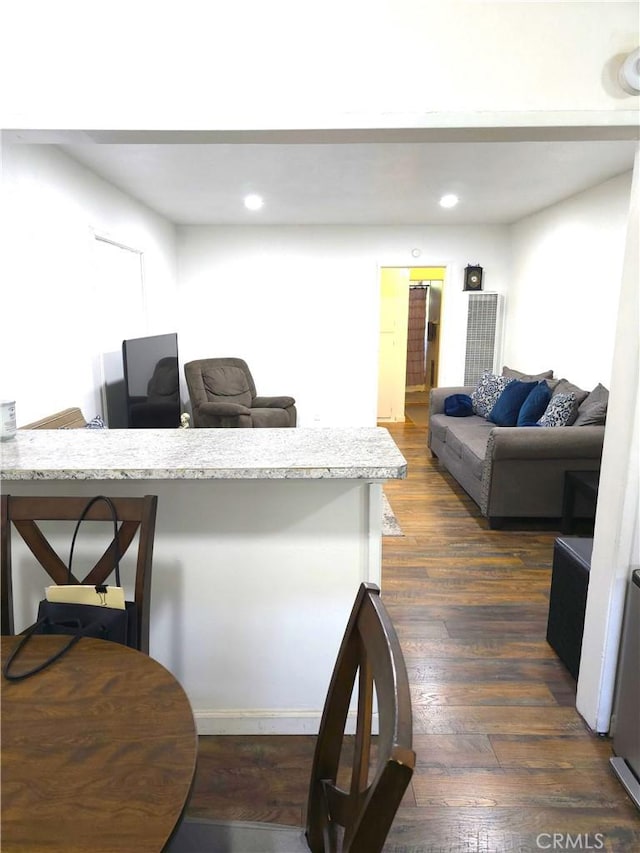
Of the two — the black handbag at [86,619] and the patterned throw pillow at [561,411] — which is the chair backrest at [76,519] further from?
the patterned throw pillow at [561,411]

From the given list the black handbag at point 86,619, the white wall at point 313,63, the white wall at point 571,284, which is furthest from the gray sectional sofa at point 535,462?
the black handbag at point 86,619

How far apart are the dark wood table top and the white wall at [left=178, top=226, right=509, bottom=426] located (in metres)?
5.44

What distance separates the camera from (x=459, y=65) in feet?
4.95

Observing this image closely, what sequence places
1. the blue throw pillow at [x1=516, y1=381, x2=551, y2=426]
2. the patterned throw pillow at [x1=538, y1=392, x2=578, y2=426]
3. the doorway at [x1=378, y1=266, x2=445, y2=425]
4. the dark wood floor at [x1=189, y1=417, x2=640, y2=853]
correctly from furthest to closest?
the doorway at [x1=378, y1=266, x2=445, y2=425] → the blue throw pillow at [x1=516, y1=381, x2=551, y2=426] → the patterned throw pillow at [x1=538, y1=392, x2=578, y2=426] → the dark wood floor at [x1=189, y1=417, x2=640, y2=853]

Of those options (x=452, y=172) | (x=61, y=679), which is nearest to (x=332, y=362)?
(x=452, y=172)

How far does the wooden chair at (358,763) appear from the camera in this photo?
588mm

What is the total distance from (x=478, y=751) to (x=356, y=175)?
11.6 feet

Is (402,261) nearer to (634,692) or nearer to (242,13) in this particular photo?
(242,13)

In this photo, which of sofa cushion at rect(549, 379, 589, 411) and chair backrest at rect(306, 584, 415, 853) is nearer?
chair backrest at rect(306, 584, 415, 853)

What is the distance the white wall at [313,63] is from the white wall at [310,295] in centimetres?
470

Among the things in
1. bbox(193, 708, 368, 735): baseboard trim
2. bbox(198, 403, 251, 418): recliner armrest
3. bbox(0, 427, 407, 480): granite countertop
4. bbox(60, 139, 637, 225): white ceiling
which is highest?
bbox(60, 139, 637, 225): white ceiling

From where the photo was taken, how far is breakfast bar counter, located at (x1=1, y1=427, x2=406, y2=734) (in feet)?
5.35

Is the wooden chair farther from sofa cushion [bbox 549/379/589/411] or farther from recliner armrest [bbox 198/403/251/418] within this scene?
recliner armrest [bbox 198/403/251/418]

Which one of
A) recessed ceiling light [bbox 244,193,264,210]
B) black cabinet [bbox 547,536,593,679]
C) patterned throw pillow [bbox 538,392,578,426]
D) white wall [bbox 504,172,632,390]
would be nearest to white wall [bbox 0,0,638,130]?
black cabinet [bbox 547,536,593,679]
